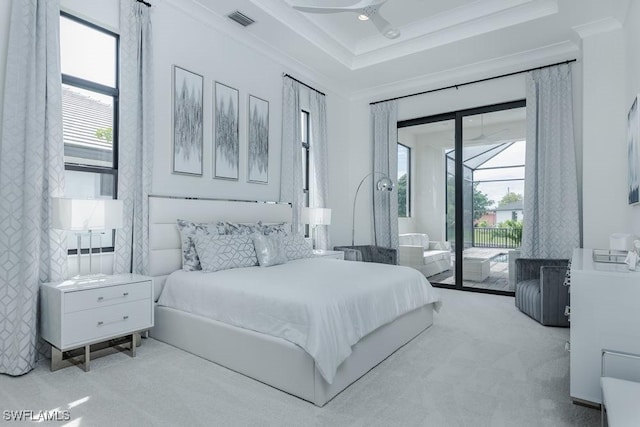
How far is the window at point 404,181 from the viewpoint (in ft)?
19.2

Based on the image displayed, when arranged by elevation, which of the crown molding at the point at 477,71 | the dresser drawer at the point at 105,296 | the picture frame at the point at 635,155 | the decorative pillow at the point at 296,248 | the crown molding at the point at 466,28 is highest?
the crown molding at the point at 466,28

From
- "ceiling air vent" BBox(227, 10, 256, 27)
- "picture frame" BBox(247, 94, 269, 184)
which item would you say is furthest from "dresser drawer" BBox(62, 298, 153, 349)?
"ceiling air vent" BBox(227, 10, 256, 27)

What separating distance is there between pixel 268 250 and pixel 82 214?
1.56 metres

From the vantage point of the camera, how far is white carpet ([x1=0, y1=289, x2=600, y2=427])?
1.92m

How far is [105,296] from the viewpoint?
2568 mm

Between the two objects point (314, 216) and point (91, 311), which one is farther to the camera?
point (314, 216)

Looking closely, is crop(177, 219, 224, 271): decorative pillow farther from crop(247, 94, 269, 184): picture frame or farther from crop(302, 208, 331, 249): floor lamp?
crop(302, 208, 331, 249): floor lamp

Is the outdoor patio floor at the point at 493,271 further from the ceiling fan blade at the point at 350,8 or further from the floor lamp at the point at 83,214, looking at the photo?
the floor lamp at the point at 83,214

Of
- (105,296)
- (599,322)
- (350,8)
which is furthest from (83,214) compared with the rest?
(599,322)

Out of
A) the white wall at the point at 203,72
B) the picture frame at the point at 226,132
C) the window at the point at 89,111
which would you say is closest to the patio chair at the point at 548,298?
the white wall at the point at 203,72

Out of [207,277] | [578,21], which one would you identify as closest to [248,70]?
[207,277]

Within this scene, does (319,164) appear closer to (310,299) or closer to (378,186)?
(378,186)

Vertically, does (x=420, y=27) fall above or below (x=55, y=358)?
above

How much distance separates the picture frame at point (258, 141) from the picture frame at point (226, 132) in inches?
7.2
